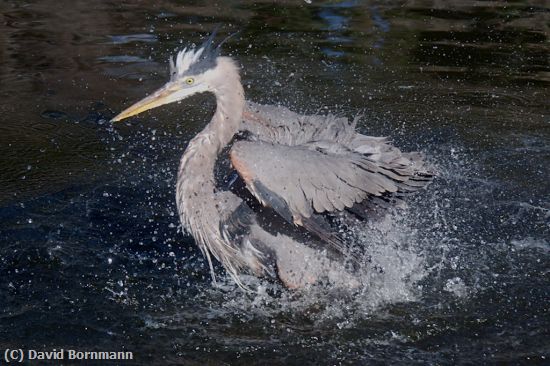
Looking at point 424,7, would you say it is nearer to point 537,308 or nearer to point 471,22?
point 471,22

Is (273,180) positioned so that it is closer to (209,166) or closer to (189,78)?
(209,166)

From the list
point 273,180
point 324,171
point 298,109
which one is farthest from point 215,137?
point 298,109

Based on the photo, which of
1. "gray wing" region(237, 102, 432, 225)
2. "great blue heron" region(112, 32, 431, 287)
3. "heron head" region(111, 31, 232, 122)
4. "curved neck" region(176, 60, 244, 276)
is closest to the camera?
"gray wing" region(237, 102, 432, 225)

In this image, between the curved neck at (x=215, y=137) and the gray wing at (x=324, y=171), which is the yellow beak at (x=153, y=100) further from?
the gray wing at (x=324, y=171)

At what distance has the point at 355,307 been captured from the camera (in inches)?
213

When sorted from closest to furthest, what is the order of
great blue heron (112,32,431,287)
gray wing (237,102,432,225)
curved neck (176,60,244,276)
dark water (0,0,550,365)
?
dark water (0,0,550,365) → gray wing (237,102,432,225) → great blue heron (112,32,431,287) → curved neck (176,60,244,276)

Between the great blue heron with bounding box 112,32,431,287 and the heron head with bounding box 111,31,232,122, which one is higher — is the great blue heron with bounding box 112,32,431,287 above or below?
below

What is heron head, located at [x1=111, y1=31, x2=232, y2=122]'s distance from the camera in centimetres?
548

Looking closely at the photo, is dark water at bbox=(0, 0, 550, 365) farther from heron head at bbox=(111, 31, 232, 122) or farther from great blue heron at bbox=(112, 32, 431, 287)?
heron head at bbox=(111, 31, 232, 122)

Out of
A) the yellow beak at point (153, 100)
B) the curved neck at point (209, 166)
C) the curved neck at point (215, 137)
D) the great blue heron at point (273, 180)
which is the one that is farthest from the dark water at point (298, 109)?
the yellow beak at point (153, 100)

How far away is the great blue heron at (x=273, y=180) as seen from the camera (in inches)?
206

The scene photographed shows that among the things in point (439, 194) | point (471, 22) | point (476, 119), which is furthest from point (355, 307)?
point (471, 22)

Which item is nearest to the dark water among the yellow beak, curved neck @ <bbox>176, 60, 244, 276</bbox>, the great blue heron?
the great blue heron

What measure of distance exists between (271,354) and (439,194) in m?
2.76
